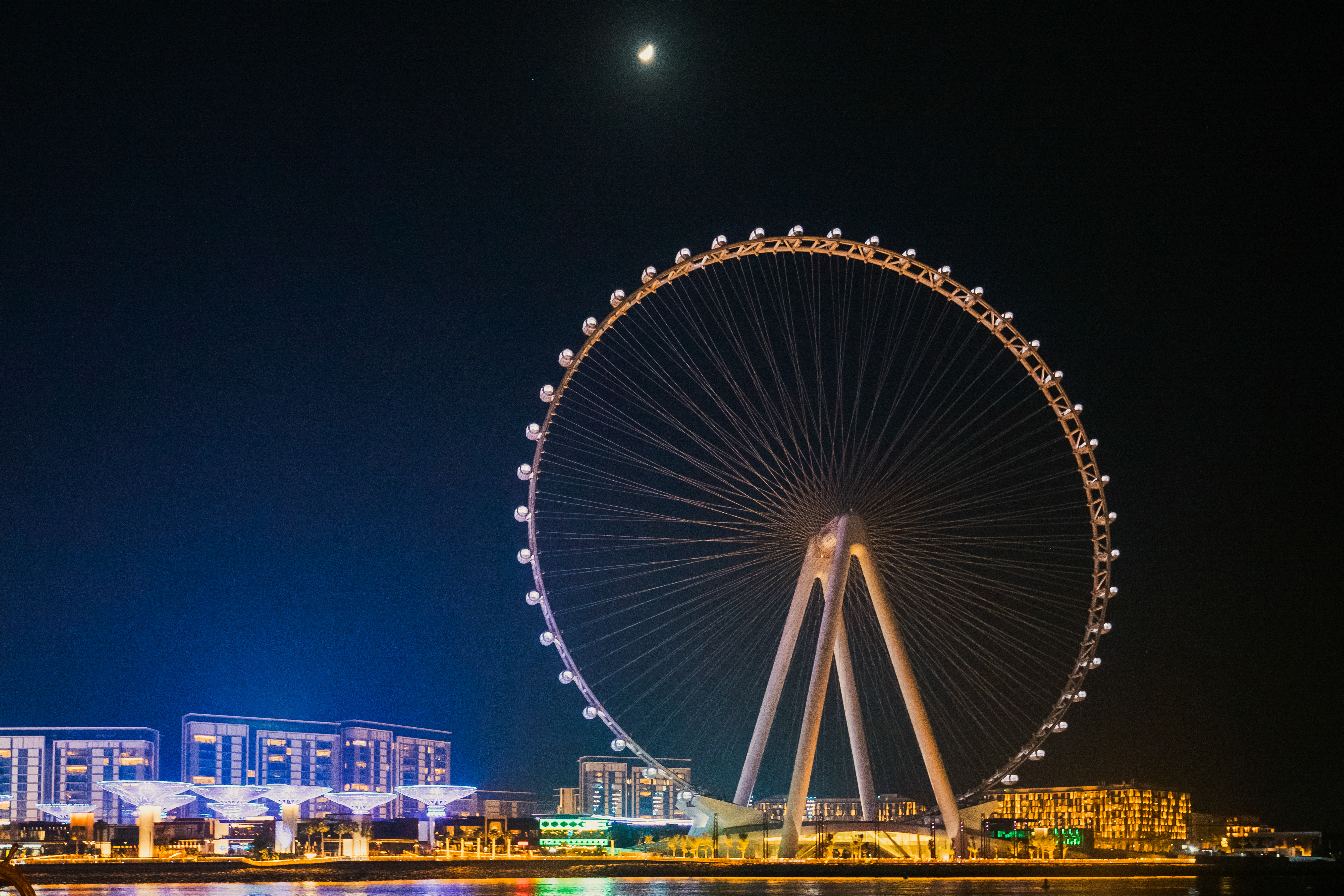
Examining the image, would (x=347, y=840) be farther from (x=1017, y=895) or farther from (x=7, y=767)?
(x=7, y=767)

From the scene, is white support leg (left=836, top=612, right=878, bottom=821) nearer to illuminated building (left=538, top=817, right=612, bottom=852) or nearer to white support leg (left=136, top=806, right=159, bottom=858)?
illuminated building (left=538, top=817, right=612, bottom=852)

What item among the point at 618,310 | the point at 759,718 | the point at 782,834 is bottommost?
the point at 782,834

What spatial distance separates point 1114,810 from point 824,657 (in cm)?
11073

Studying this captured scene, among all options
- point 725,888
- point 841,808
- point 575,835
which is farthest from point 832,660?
point 841,808

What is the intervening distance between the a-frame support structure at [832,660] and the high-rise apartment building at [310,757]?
8138 cm

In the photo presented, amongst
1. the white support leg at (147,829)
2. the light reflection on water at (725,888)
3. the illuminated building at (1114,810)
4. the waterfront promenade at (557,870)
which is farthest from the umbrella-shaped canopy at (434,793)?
the illuminated building at (1114,810)

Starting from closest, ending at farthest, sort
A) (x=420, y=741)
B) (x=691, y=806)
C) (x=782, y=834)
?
(x=782, y=834) < (x=691, y=806) < (x=420, y=741)

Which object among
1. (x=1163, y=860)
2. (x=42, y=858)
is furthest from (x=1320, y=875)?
(x=42, y=858)

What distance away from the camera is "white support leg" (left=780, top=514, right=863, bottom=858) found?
5038cm

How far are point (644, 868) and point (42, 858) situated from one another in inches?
1521

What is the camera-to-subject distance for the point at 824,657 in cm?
5109

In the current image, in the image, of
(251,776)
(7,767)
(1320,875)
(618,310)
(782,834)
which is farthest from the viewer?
(251,776)

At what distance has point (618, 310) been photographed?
162 feet

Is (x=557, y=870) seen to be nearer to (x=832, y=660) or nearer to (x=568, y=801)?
(x=832, y=660)
